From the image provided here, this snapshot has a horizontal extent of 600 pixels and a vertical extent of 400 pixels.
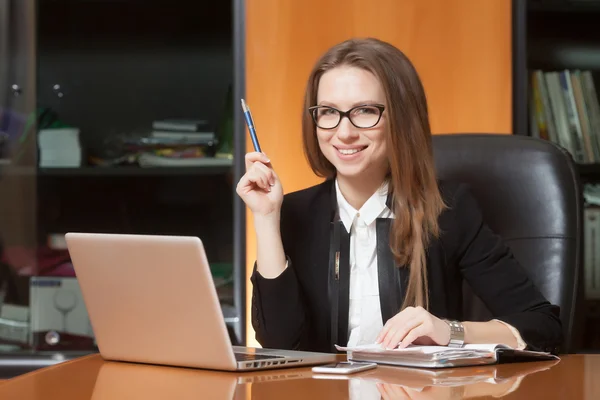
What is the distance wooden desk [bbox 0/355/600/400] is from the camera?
96cm

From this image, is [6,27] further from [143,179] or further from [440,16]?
[440,16]

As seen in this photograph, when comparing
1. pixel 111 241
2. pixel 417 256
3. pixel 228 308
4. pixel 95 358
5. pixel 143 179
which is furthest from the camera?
pixel 143 179

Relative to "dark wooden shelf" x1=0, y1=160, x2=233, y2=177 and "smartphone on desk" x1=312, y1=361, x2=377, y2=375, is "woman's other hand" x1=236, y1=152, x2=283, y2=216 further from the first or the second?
"dark wooden shelf" x1=0, y1=160, x2=233, y2=177

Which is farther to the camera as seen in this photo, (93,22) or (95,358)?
(93,22)

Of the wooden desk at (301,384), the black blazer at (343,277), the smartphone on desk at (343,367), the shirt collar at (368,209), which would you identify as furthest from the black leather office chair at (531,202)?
the smartphone on desk at (343,367)

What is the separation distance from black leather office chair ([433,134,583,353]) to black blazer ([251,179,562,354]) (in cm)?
5

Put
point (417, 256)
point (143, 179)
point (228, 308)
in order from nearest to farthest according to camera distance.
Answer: point (417, 256) → point (228, 308) → point (143, 179)

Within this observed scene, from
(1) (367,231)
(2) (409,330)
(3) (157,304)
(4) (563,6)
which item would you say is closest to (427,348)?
(2) (409,330)

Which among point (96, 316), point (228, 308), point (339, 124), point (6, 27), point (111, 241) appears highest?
point (6, 27)

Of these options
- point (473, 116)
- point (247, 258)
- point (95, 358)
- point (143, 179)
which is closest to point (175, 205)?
point (143, 179)

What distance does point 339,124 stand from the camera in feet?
5.44

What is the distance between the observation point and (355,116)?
5.53ft

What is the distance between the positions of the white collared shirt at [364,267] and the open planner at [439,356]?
41cm

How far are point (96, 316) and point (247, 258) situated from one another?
1.30 metres
